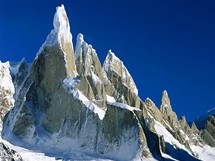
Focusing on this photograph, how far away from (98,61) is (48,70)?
65.2 ft

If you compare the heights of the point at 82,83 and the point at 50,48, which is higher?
the point at 50,48

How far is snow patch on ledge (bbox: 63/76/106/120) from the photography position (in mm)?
113812

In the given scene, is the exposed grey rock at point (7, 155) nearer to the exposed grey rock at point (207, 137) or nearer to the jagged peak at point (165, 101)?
the exposed grey rock at point (207, 137)

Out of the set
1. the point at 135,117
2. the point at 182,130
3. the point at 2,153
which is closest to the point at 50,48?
the point at 135,117

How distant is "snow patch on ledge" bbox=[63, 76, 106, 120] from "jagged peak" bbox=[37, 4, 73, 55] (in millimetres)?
8036

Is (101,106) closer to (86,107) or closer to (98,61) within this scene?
(86,107)

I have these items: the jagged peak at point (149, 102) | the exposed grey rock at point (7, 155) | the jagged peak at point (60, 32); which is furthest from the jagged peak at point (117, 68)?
the exposed grey rock at point (7, 155)

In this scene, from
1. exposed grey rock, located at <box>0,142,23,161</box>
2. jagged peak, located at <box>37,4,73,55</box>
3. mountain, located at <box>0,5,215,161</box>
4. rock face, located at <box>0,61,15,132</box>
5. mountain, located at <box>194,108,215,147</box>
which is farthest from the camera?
mountain, located at <box>194,108,215,147</box>

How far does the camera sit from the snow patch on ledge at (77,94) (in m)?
114

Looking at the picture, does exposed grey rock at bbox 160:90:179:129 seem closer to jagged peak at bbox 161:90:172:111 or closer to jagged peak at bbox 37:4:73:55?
jagged peak at bbox 161:90:172:111

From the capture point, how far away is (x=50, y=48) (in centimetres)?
12006

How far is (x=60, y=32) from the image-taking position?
123m

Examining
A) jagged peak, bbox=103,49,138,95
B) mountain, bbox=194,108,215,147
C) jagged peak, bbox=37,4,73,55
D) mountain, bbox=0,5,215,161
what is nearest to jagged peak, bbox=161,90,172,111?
mountain, bbox=194,108,215,147

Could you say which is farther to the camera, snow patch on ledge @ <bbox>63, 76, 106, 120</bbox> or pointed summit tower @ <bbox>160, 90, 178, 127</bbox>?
pointed summit tower @ <bbox>160, 90, 178, 127</bbox>
